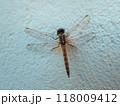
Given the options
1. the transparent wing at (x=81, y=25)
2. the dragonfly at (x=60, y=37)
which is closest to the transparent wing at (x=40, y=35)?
the dragonfly at (x=60, y=37)

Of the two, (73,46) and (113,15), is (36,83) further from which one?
(113,15)

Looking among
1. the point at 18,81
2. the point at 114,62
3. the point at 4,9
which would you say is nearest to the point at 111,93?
the point at 114,62

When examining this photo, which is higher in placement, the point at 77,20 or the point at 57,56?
the point at 77,20

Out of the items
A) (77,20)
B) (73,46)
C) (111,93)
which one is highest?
(77,20)

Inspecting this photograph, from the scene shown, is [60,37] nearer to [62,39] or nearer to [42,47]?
[62,39]

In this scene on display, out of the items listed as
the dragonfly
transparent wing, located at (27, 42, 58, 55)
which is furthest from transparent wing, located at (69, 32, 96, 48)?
transparent wing, located at (27, 42, 58, 55)

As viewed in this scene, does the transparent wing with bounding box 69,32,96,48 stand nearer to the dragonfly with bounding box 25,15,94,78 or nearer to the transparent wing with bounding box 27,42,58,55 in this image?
the dragonfly with bounding box 25,15,94,78

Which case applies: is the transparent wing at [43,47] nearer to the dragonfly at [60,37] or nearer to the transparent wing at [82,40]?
the dragonfly at [60,37]

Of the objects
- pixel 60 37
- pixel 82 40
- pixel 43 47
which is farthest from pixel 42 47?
pixel 82 40
